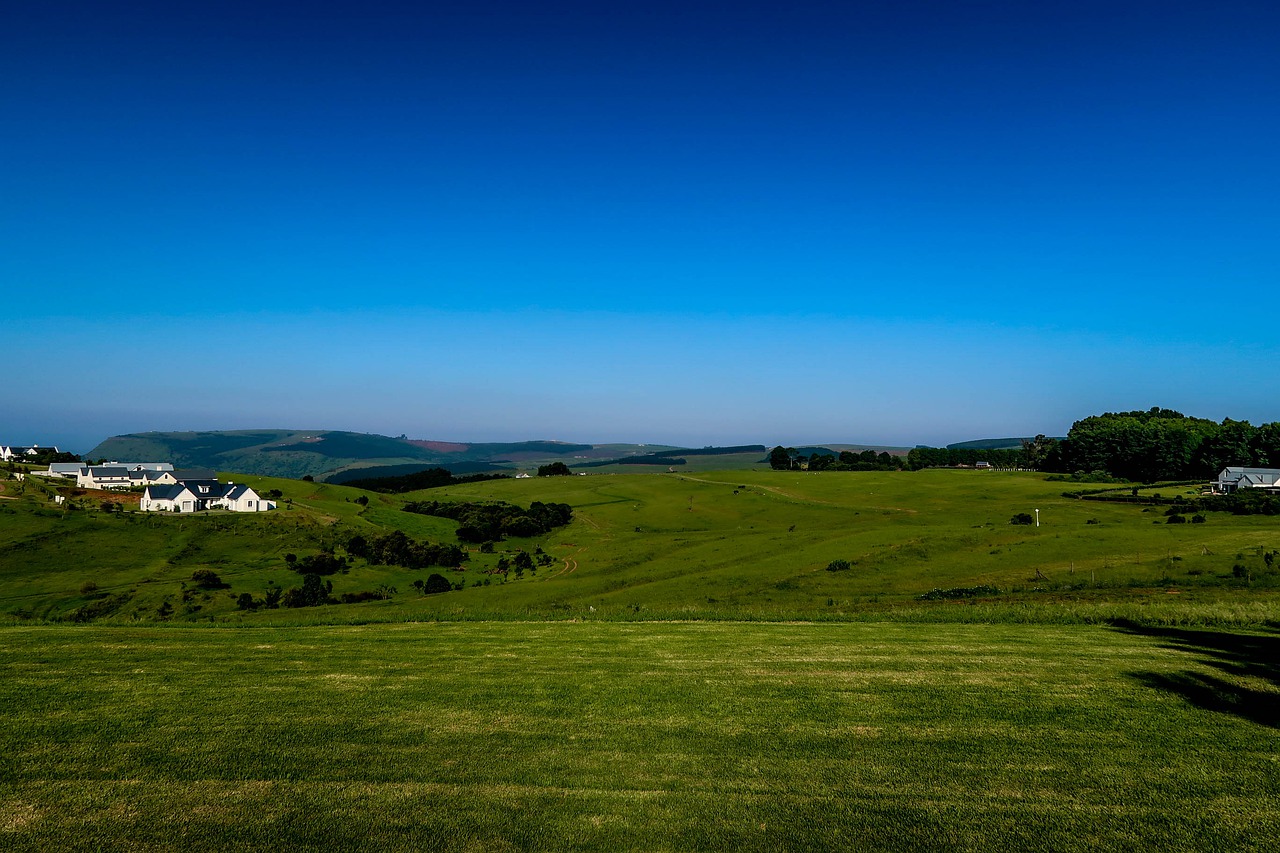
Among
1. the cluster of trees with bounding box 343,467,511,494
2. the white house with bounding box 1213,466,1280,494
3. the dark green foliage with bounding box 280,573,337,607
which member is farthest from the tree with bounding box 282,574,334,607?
the cluster of trees with bounding box 343,467,511,494

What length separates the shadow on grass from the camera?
12016 millimetres

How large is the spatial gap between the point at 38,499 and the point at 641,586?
76.1 meters

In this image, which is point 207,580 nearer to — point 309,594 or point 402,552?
point 309,594

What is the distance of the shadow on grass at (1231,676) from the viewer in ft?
39.4

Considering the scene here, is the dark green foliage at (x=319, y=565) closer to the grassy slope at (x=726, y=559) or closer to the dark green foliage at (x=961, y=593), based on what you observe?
the grassy slope at (x=726, y=559)

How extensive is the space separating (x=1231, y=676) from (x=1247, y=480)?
357ft

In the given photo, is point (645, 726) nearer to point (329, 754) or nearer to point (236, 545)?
point (329, 754)

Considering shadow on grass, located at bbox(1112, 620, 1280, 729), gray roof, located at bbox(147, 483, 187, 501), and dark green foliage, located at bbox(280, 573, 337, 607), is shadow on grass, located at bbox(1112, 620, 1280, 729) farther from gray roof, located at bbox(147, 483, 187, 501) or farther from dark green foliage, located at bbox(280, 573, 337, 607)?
gray roof, located at bbox(147, 483, 187, 501)

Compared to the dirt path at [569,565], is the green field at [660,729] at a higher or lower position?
higher

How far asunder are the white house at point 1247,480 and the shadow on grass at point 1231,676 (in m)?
99.2

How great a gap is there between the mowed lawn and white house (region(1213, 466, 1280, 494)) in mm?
103525

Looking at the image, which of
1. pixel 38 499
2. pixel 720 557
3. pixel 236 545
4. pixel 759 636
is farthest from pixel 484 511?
pixel 759 636

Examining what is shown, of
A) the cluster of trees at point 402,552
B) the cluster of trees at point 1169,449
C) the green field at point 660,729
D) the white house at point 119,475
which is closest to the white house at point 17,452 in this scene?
the white house at point 119,475

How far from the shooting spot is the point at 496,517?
351ft
